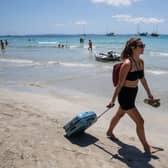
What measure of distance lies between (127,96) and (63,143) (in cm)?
130

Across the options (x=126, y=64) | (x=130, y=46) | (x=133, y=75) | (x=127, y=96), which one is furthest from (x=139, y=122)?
(x=130, y=46)

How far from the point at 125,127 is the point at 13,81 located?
7759 mm

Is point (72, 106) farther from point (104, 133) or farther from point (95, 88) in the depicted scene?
point (95, 88)

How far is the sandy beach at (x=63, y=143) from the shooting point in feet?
13.1

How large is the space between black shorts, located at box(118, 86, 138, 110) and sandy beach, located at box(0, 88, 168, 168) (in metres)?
0.77

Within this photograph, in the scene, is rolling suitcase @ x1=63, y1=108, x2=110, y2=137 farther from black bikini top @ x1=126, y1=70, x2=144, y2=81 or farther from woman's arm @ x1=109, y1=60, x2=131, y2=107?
black bikini top @ x1=126, y1=70, x2=144, y2=81

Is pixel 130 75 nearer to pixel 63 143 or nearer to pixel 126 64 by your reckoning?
pixel 126 64

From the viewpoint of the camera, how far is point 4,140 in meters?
4.45

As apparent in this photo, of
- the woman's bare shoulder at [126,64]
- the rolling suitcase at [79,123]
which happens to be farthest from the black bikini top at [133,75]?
the rolling suitcase at [79,123]

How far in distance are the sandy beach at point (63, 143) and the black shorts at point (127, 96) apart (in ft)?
2.52

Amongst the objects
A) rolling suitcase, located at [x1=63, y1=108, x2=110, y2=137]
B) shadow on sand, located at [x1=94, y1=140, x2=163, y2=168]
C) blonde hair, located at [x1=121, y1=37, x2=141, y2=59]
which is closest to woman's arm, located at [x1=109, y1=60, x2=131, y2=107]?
blonde hair, located at [x1=121, y1=37, x2=141, y2=59]

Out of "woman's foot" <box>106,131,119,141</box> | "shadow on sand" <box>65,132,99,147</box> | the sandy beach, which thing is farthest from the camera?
"woman's foot" <box>106,131,119,141</box>

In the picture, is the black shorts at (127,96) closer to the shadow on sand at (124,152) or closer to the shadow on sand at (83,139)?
the shadow on sand at (124,152)

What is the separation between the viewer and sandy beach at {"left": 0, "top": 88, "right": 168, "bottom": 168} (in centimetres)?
398
